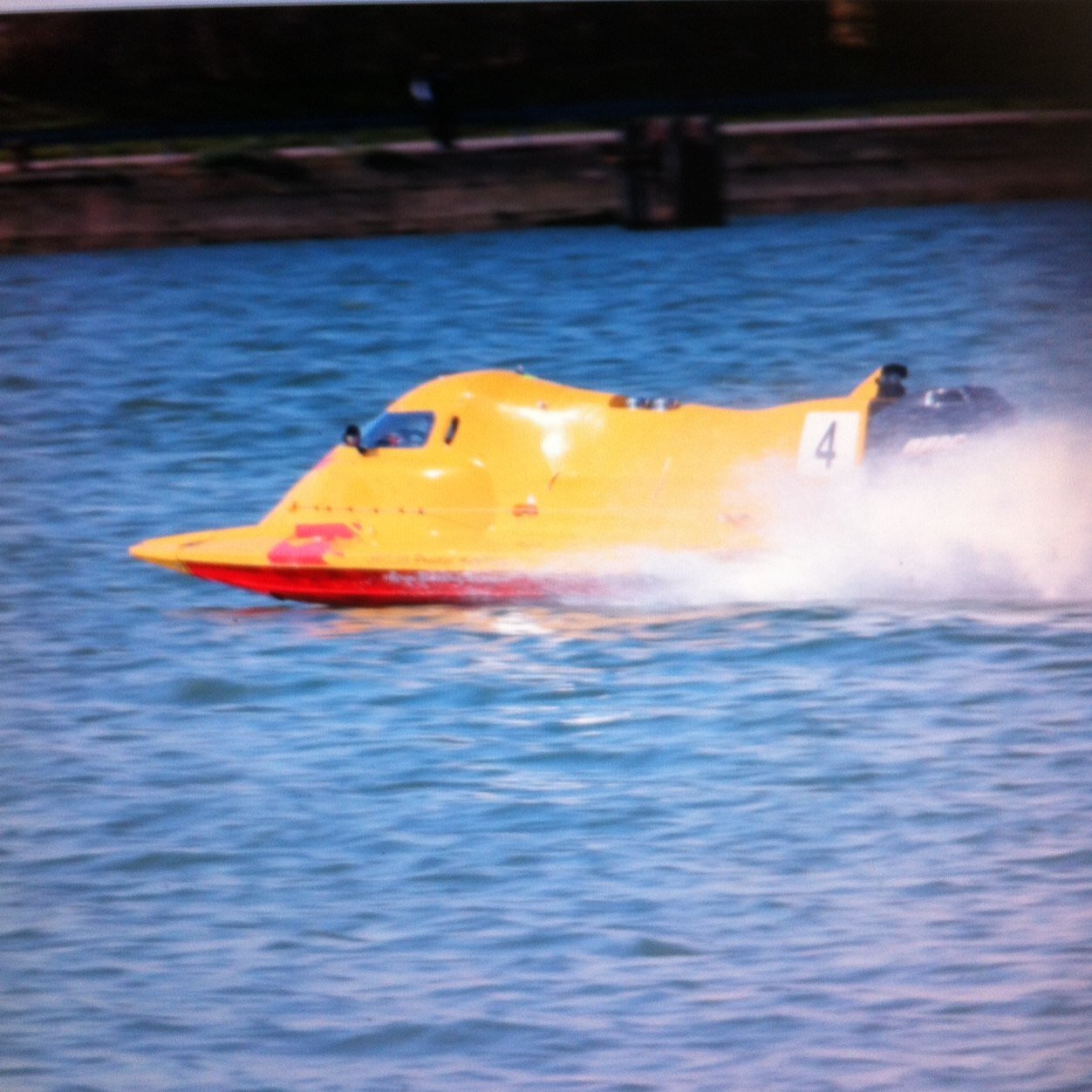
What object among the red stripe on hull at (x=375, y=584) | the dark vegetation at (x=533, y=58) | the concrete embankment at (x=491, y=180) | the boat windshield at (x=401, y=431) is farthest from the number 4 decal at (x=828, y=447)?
the dark vegetation at (x=533, y=58)

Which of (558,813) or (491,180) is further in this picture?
(491,180)

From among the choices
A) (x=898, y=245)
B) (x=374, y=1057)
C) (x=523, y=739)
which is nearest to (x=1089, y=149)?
(x=898, y=245)

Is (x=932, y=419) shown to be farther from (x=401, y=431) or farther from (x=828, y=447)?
(x=401, y=431)

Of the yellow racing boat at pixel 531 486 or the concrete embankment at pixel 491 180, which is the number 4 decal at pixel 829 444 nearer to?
the yellow racing boat at pixel 531 486

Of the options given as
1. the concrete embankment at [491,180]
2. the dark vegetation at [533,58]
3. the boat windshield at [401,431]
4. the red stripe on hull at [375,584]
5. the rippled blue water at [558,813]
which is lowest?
the rippled blue water at [558,813]

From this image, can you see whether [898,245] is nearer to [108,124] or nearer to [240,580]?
[108,124]

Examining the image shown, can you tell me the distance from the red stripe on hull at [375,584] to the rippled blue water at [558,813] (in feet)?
0.46

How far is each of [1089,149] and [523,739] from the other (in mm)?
25419

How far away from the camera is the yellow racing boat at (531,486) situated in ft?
42.3

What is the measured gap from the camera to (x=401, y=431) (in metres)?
13.9

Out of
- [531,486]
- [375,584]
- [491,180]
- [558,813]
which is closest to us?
[558,813]

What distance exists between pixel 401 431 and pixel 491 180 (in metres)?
19.8

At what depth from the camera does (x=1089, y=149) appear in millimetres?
34250

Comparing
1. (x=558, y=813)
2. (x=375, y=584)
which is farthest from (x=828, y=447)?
(x=558, y=813)
